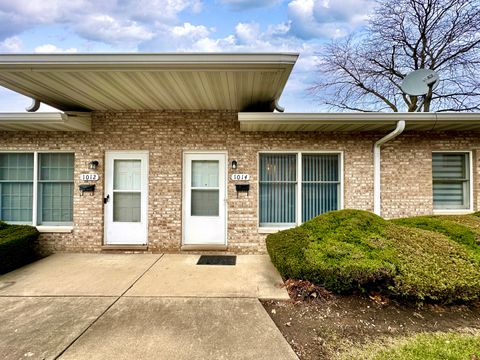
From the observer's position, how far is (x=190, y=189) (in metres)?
5.17

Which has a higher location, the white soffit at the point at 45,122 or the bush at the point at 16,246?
the white soffit at the point at 45,122

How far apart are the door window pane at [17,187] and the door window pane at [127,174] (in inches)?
Answer: 75.8

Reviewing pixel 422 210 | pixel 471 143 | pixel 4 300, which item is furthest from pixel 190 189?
pixel 471 143

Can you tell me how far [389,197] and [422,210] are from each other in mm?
787

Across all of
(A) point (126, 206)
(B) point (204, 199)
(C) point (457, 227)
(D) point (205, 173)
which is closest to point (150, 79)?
(D) point (205, 173)

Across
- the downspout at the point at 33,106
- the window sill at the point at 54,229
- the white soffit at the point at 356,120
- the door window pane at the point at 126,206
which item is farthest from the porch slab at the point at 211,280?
the downspout at the point at 33,106

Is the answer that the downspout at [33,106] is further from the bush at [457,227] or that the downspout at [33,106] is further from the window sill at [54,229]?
the bush at [457,227]

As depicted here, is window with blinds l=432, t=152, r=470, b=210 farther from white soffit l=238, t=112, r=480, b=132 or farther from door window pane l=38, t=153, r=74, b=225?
door window pane l=38, t=153, r=74, b=225

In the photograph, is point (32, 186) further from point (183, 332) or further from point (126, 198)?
point (183, 332)

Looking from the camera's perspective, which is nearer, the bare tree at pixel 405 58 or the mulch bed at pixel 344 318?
the mulch bed at pixel 344 318

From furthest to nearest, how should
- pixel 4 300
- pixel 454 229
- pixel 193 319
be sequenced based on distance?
pixel 454 229 → pixel 4 300 → pixel 193 319

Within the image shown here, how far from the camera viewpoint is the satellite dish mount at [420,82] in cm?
506

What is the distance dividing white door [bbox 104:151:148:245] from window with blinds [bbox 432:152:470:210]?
21.3ft

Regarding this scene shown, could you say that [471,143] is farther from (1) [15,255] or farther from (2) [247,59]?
(1) [15,255]
